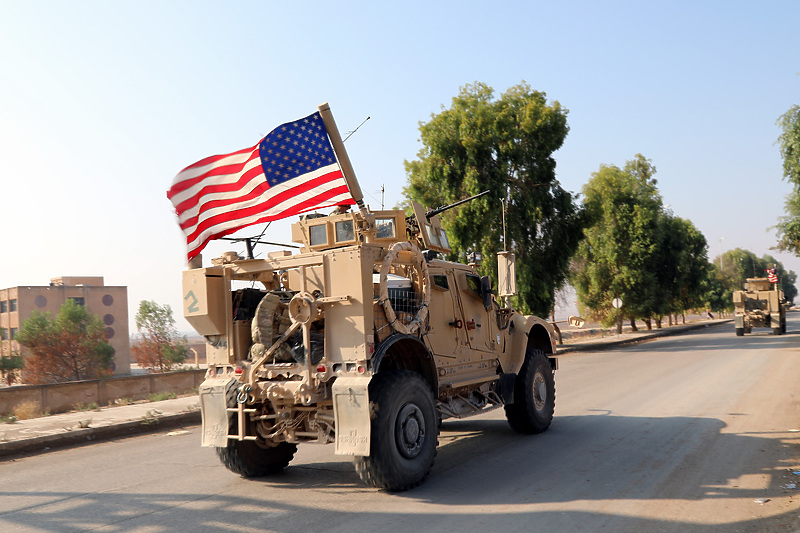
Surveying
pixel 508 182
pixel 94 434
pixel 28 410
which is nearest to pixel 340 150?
pixel 94 434

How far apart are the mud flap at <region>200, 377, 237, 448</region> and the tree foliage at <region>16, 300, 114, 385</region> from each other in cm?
4915

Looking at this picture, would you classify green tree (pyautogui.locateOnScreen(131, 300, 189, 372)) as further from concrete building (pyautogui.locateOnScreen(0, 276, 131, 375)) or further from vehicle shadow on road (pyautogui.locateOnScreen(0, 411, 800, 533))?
vehicle shadow on road (pyautogui.locateOnScreen(0, 411, 800, 533))

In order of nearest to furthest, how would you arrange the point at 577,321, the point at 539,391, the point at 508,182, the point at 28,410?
the point at 539,391 → the point at 577,321 → the point at 28,410 → the point at 508,182

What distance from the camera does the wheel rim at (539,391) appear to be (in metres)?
9.79

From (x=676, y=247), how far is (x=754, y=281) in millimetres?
9379

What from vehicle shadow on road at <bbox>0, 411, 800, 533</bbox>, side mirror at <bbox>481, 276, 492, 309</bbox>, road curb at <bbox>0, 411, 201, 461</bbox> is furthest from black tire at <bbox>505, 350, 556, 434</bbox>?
road curb at <bbox>0, 411, 201, 461</bbox>

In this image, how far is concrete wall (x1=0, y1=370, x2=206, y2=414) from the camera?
55.9ft

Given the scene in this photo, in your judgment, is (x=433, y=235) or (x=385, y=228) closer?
(x=385, y=228)

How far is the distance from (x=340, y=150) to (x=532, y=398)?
182 inches

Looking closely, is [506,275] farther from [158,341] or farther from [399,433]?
Result: [158,341]

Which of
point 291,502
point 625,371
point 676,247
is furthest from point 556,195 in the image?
point 291,502

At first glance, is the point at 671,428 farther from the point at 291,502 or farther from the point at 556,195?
the point at 556,195

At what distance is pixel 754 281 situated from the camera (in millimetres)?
39375

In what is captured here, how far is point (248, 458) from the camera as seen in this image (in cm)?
749
